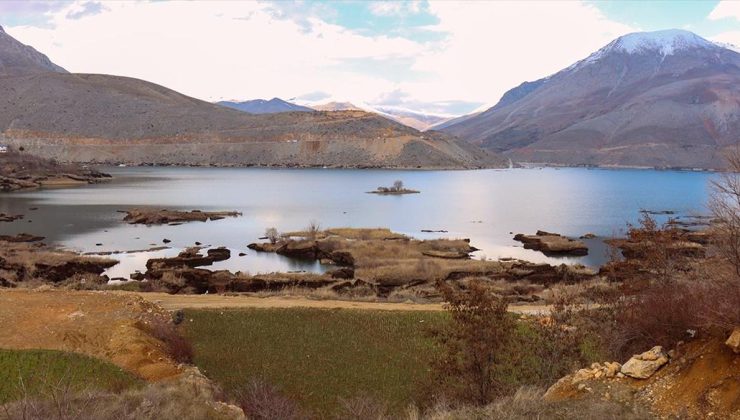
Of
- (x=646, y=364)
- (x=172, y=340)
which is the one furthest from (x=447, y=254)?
(x=646, y=364)

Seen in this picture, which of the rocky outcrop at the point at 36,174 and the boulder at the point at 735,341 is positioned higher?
the boulder at the point at 735,341

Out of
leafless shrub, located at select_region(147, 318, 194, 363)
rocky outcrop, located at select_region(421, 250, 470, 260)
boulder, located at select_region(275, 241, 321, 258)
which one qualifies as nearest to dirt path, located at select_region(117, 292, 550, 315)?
leafless shrub, located at select_region(147, 318, 194, 363)

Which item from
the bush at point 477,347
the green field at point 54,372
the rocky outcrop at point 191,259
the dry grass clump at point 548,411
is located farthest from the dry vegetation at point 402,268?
the dry grass clump at point 548,411

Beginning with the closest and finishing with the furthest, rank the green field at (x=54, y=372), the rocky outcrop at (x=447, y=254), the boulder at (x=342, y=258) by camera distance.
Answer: the green field at (x=54, y=372), the boulder at (x=342, y=258), the rocky outcrop at (x=447, y=254)

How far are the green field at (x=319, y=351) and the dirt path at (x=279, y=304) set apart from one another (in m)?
1.38

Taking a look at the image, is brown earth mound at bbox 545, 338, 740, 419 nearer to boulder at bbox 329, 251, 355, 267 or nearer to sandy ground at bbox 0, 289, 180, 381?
sandy ground at bbox 0, 289, 180, 381

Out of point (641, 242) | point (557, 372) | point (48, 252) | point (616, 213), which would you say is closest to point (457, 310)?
point (557, 372)

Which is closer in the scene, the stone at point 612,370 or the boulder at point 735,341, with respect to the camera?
the boulder at point 735,341

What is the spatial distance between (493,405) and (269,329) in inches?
519

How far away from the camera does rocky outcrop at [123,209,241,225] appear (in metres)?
69.9

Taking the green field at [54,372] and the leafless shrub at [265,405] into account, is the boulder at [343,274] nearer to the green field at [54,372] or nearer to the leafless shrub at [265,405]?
the green field at [54,372]

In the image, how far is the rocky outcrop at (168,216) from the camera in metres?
69.9

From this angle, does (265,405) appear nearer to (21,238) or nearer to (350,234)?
(350,234)

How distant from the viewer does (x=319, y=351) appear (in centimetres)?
2084
